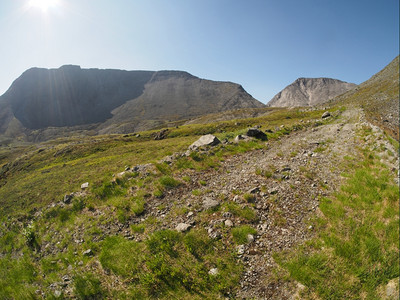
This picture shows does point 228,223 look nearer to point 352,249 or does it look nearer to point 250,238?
point 250,238

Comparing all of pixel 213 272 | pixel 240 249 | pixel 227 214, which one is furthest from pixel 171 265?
pixel 227 214

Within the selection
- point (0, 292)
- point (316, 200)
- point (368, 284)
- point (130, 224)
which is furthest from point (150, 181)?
point (368, 284)

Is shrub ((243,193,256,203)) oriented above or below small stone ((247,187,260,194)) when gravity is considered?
below

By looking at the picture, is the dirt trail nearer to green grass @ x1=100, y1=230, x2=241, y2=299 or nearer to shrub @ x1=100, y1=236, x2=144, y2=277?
green grass @ x1=100, y1=230, x2=241, y2=299

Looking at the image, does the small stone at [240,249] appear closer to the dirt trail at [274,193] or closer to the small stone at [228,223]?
the dirt trail at [274,193]

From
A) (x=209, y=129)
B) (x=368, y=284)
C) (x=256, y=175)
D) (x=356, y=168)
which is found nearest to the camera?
(x=368, y=284)

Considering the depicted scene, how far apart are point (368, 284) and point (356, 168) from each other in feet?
31.7

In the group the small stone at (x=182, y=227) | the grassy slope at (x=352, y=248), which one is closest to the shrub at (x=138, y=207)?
the small stone at (x=182, y=227)

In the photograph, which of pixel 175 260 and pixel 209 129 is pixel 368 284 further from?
pixel 209 129

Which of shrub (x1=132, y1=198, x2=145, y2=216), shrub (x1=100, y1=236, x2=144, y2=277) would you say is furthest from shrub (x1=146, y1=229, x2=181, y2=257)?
shrub (x1=132, y1=198, x2=145, y2=216)

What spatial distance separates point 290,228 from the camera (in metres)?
9.08

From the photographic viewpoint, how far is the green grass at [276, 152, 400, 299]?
638 cm

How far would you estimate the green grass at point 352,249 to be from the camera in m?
6.38

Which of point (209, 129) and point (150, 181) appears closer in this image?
point (150, 181)
